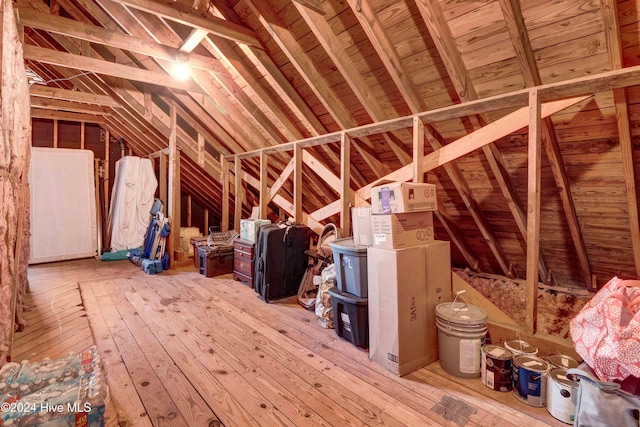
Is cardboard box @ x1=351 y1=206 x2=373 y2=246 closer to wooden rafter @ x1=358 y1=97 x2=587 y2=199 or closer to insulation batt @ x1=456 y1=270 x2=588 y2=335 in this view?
wooden rafter @ x1=358 y1=97 x2=587 y2=199

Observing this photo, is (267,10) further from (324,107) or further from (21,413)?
(21,413)

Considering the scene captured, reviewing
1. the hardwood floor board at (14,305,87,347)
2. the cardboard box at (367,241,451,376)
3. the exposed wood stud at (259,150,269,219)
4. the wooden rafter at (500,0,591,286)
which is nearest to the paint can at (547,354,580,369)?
the cardboard box at (367,241,451,376)

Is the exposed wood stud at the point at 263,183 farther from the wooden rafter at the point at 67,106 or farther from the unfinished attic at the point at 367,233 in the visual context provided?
the wooden rafter at the point at 67,106

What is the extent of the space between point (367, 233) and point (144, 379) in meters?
1.85

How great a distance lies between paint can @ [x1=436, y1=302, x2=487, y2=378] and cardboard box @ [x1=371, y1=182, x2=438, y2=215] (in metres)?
0.76

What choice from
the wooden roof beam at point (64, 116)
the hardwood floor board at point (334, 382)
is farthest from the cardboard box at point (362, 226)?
the wooden roof beam at point (64, 116)

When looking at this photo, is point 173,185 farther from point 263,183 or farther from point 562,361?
point 562,361

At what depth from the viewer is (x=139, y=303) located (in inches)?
136

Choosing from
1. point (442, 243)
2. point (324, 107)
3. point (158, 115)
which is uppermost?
point (158, 115)

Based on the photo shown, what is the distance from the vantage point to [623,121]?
209 centimetres

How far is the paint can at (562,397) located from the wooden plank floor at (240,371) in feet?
0.30

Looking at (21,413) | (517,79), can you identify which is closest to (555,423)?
(517,79)

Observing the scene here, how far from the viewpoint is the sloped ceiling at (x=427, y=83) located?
2080 mm

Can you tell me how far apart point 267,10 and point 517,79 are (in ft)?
6.98
